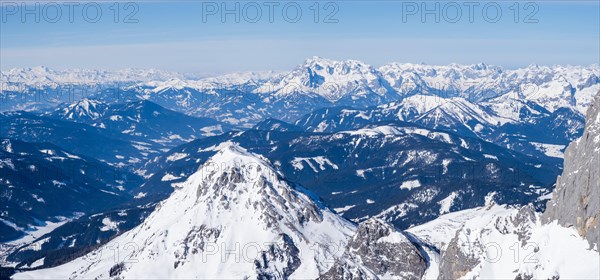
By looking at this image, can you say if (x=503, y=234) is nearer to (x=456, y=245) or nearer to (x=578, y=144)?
(x=456, y=245)

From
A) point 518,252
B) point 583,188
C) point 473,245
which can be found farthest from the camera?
point 473,245

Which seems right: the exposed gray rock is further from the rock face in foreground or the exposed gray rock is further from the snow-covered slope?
the rock face in foreground

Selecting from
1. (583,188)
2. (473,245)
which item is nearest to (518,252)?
(473,245)

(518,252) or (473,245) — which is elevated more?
(473,245)

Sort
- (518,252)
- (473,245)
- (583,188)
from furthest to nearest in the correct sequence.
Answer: (473,245) → (518,252) → (583,188)

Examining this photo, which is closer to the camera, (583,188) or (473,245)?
(583,188)

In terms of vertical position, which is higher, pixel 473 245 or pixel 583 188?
pixel 583 188

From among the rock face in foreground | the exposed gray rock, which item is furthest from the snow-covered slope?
the rock face in foreground

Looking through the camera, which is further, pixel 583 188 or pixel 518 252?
pixel 518 252

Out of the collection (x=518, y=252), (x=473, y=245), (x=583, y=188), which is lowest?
(x=518, y=252)

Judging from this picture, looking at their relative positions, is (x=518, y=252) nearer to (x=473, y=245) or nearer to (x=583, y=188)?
(x=473, y=245)
